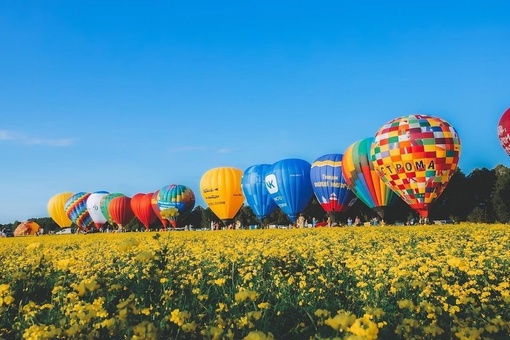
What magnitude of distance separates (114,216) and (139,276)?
6686cm

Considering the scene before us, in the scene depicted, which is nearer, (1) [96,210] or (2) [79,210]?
(1) [96,210]

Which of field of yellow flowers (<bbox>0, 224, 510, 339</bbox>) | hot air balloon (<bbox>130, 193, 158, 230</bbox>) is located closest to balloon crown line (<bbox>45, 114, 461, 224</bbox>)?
hot air balloon (<bbox>130, 193, 158, 230</bbox>)

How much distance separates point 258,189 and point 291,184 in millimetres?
5136

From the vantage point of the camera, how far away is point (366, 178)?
34.8 m

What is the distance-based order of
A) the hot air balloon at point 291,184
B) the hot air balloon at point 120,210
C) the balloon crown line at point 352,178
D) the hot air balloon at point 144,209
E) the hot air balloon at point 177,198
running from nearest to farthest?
1. the balloon crown line at point 352,178
2. the hot air balloon at point 291,184
3. the hot air balloon at point 177,198
4. the hot air balloon at point 144,209
5. the hot air balloon at point 120,210

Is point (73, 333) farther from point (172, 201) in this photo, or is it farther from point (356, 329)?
point (172, 201)

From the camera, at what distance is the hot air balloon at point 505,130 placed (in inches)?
1309

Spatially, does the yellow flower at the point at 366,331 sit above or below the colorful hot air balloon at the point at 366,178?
below

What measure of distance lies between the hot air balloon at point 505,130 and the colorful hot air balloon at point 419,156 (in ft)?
22.4

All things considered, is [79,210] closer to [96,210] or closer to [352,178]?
[96,210]

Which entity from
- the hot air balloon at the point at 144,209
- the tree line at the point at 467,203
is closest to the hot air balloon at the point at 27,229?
the hot air balloon at the point at 144,209

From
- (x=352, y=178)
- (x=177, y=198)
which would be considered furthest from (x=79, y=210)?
(x=352, y=178)

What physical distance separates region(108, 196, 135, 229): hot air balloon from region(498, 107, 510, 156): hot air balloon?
53.9 meters

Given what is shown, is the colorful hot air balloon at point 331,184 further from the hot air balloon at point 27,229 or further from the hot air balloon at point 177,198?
the hot air balloon at point 27,229
